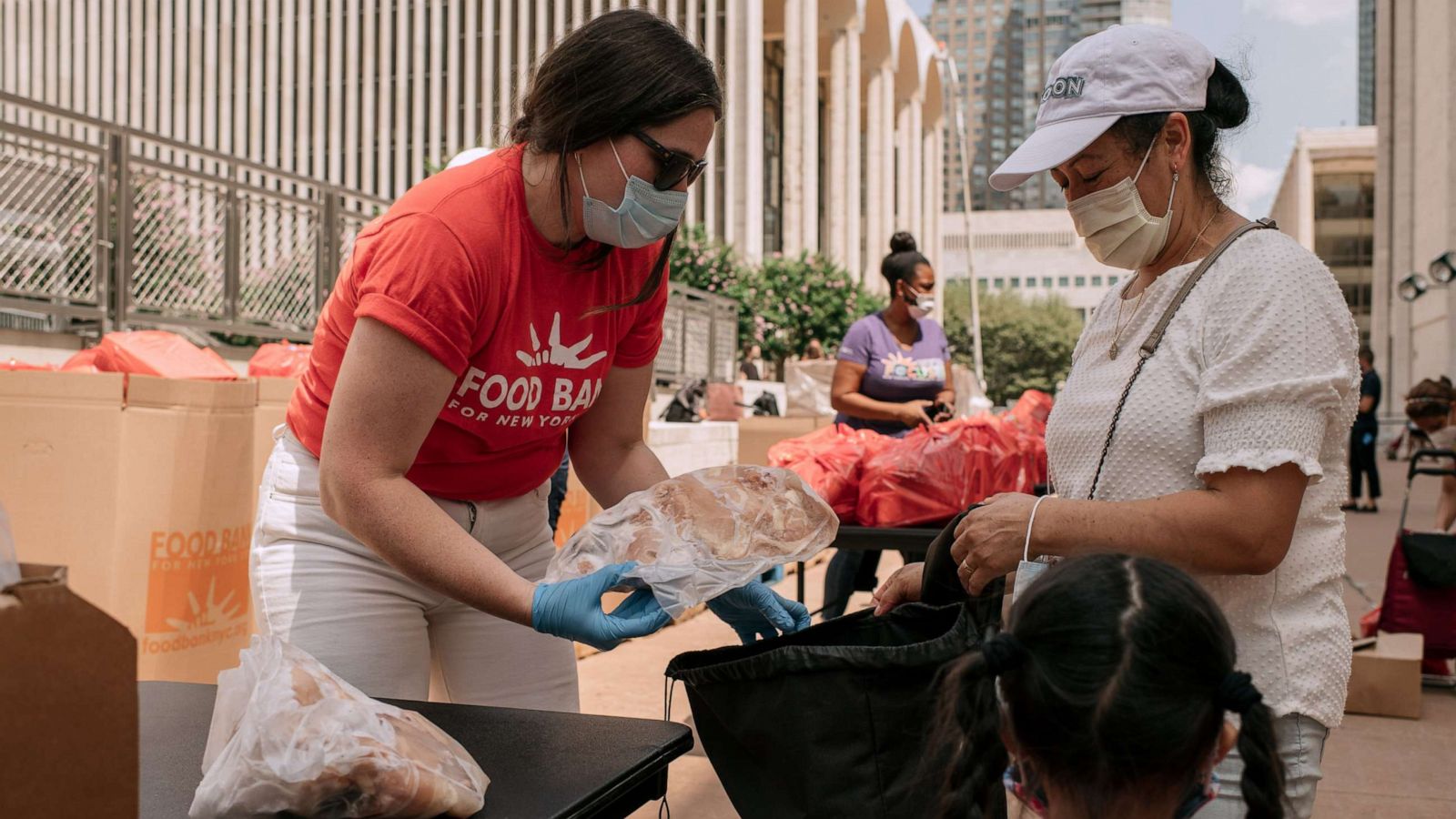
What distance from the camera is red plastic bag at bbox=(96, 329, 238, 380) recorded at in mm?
3643

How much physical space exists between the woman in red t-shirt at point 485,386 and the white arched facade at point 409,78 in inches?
1517

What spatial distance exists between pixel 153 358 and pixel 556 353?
7.64 feet

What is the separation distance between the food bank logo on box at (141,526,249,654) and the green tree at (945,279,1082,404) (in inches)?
2405

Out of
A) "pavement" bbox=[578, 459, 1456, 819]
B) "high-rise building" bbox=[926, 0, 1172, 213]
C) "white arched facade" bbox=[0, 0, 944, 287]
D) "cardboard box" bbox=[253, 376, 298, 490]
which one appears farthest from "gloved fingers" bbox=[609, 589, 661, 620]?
"high-rise building" bbox=[926, 0, 1172, 213]

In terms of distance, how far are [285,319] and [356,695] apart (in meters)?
7.71

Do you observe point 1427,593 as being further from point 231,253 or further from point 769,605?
point 231,253

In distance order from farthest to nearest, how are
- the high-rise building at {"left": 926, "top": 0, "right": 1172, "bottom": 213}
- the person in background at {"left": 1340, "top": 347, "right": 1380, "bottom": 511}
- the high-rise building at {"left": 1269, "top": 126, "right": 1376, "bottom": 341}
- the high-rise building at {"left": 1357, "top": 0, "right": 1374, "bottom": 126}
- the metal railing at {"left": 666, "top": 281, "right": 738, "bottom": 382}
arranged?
the high-rise building at {"left": 926, "top": 0, "right": 1172, "bottom": 213}, the high-rise building at {"left": 1357, "top": 0, "right": 1374, "bottom": 126}, the high-rise building at {"left": 1269, "top": 126, "right": 1376, "bottom": 341}, the metal railing at {"left": 666, "top": 281, "right": 738, "bottom": 382}, the person in background at {"left": 1340, "top": 347, "right": 1380, "bottom": 511}

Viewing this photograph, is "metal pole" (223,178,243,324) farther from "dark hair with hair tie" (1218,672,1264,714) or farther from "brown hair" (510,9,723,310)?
"dark hair with hair tie" (1218,672,1264,714)

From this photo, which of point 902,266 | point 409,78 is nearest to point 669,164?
point 902,266

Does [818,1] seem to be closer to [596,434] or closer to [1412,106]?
[1412,106]

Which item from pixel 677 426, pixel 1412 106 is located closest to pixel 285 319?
pixel 677 426

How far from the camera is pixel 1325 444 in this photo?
1.55m

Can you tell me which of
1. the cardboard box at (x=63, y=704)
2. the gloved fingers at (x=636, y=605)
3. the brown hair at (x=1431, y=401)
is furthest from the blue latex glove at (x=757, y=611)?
the brown hair at (x=1431, y=401)

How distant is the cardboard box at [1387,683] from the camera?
4.91 m
